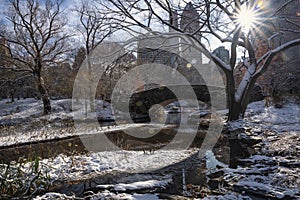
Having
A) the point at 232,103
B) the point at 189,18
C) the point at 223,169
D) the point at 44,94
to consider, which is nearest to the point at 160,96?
the point at 232,103

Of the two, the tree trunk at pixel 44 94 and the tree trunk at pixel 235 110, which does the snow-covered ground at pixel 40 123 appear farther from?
the tree trunk at pixel 235 110

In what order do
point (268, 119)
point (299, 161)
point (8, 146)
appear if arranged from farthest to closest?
point (268, 119)
point (8, 146)
point (299, 161)

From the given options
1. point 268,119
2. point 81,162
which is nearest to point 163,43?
point 268,119

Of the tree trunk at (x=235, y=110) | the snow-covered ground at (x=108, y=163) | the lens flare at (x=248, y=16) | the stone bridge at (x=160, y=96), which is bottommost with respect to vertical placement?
the snow-covered ground at (x=108, y=163)

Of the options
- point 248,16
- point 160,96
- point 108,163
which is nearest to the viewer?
point 108,163

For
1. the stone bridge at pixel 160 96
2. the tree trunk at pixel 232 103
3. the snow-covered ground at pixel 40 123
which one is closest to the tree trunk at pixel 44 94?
the snow-covered ground at pixel 40 123

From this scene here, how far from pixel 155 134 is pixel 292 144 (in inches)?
214

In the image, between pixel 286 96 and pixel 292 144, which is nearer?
pixel 292 144

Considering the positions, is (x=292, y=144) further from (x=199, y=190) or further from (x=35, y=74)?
(x=35, y=74)

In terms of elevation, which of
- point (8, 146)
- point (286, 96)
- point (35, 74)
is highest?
point (35, 74)

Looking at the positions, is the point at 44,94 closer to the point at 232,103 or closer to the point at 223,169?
the point at 232,103

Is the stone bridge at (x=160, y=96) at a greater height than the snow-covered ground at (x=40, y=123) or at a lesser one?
greater

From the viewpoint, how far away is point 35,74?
17125 millimetres

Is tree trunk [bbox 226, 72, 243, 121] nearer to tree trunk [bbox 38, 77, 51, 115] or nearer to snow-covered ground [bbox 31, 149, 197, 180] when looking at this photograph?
snow-covered ground [bbox 31, 149, 197, 180]
